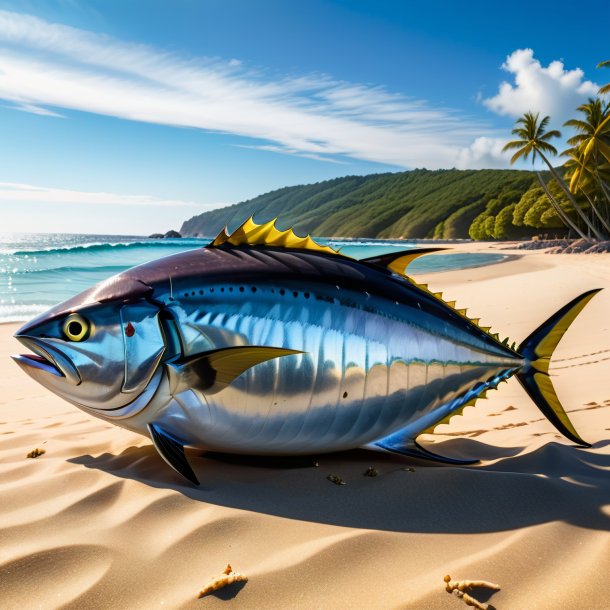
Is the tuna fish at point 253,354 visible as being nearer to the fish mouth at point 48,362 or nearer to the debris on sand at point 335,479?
the fish mouth at point 48,362

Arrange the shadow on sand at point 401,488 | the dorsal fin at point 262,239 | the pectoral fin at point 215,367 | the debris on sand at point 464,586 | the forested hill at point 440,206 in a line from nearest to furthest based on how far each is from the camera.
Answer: the debris on sand at point 464,586 → the shadow on sand at point 401,488 → the pectoral fin at point 215,367 → the dorsal fin at point 262,239 → the forested hill at point 440,206

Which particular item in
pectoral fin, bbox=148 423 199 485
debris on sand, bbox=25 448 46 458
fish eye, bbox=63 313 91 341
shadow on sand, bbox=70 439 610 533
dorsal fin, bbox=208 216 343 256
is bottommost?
debris on sand, bbox=25 448 46 458

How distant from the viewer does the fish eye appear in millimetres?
2488

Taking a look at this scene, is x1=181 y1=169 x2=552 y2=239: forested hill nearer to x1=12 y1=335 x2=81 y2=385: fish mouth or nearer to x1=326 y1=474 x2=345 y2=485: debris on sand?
x1=326 y1=474 x2=345 y2=485: debris on sand

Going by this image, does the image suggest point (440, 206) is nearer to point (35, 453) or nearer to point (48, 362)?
point (35, 453)

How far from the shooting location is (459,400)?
2984 mm

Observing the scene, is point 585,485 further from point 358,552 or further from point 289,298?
point 289,298

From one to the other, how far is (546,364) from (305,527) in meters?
1.70

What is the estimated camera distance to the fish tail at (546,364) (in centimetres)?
299

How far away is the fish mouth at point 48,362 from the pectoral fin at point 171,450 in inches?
16.8

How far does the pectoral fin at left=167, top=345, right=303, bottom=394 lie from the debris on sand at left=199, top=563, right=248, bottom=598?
2.73 ft

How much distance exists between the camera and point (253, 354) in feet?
7.83

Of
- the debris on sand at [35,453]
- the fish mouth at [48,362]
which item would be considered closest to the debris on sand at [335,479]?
the fish mouth at [48,362]

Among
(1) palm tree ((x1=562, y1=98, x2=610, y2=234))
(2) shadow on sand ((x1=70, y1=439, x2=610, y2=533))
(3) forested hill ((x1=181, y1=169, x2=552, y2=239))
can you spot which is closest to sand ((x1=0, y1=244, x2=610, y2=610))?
(2) shadow on sand ((x1=70, y1=439, x2=610, y2=533))
